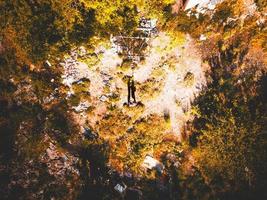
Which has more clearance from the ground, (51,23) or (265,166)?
(51,23)

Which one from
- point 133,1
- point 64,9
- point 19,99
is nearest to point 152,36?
point 133,1

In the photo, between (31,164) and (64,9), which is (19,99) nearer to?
(31,164)

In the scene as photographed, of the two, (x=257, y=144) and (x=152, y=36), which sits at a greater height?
(x=152, y=36)

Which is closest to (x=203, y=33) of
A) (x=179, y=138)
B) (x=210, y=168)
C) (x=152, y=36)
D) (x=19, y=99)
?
(x=152, y=36)

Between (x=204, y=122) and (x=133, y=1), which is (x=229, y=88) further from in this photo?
(x=133, y=1)

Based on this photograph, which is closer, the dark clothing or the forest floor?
the forest floor

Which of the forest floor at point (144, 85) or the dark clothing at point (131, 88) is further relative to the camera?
the dark clothing at point (131, 88)

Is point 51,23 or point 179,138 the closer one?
point 51,23

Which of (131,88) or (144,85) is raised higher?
(144,85)

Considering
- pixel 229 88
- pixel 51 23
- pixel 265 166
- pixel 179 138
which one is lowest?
pixel 265 166
